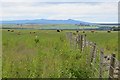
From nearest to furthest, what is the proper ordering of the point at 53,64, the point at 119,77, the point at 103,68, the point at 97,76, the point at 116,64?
the point at 119,77, the point at 116,64, the point at 103,68, the point at 97,76, the point at 53,64

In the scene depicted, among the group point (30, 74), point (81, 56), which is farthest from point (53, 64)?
point (30, 74)

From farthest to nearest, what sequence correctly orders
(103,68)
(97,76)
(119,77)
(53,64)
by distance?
→ 1. (53,64)
2. (97,76)
3. (103,68)
4. (119,77)

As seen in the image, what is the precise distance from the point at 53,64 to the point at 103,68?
5459 millimetres

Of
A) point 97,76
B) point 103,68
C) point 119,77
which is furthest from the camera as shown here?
point 97,76

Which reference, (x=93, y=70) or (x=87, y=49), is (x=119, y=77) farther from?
(x=87, y=49)

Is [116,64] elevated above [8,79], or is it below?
above

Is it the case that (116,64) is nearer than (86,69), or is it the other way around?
(116,64)

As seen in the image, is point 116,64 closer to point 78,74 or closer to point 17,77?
point 78,74

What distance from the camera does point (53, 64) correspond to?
15359 mm

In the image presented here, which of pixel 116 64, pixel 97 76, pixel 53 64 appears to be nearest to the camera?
pixel 116 64

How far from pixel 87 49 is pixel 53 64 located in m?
1.64

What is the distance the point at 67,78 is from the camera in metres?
11.3

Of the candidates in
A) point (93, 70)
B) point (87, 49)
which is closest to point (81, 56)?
point (87, 49)

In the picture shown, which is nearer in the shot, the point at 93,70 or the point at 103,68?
the point at 103,68
